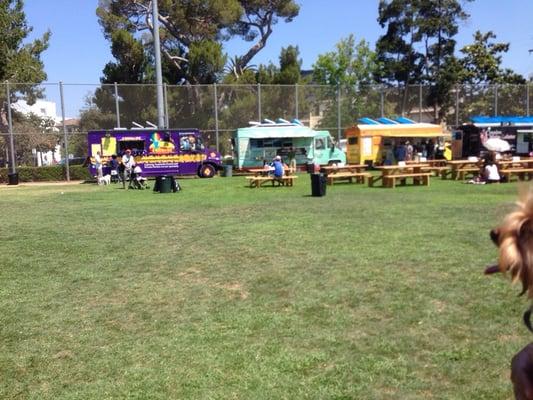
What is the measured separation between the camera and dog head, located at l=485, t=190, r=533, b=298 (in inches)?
49.8

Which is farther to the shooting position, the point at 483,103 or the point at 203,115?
the point at 483,103

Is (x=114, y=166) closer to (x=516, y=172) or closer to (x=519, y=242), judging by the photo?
(x=516, y=172)

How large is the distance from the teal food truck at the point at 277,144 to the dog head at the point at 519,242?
28016mm

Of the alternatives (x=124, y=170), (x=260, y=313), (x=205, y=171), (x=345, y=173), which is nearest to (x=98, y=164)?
(x=124, y=170)

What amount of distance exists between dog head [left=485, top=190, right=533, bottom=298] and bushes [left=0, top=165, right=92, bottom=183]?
30370 millimetres

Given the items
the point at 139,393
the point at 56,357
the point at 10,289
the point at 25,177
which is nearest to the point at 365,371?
the point at 139,393

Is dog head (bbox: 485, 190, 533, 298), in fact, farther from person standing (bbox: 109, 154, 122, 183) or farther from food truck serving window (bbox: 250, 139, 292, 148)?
food truck serving window (bbox: 250, 139, 292, 148)

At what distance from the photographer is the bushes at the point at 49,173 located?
29656 mm

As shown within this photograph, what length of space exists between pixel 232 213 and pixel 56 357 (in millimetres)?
8440

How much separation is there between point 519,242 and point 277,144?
28527 millimetres

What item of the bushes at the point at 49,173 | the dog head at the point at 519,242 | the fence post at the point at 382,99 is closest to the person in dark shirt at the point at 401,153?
the fence post at the point at 382,99

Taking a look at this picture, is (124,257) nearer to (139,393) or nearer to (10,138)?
(139,393)

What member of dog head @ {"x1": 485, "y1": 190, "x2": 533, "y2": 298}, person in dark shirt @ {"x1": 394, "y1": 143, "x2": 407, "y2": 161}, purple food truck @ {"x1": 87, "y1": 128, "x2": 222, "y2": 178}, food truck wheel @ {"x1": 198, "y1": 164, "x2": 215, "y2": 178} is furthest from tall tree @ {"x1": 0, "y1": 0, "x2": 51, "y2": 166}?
dog head @ {"x1": 485, "y1": 190, "x2": 533, "y2": 298}

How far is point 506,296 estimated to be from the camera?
5293 millimetres
